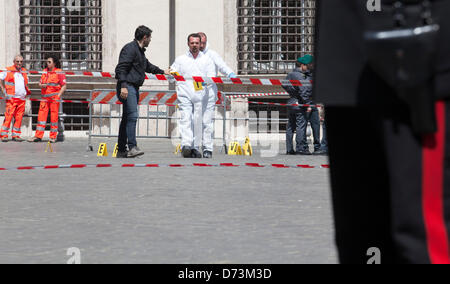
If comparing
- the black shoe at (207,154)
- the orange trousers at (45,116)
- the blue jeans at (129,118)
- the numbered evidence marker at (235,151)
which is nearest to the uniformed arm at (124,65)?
the blue jeans at (129,118)

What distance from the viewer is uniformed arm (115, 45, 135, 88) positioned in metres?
12.7

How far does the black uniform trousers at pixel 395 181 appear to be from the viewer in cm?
167

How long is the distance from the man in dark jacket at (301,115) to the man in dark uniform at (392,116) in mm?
12874

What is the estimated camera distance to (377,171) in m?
1.80

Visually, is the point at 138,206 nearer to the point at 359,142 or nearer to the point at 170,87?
the point at 359,142

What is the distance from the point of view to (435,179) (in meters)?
1.66

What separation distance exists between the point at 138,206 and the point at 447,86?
16.8 feet

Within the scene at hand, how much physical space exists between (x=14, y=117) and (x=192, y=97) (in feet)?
23.3

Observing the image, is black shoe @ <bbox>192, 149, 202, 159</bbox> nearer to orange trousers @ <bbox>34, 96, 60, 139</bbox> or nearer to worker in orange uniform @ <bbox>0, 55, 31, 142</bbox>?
orange trousers @ <bbox>34, 96, 60, 139</bbox>

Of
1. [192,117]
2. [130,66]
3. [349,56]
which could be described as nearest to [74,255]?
[349,56]

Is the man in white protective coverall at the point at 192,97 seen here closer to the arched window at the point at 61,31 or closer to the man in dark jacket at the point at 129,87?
the man in dark jacket at the point at 129,87

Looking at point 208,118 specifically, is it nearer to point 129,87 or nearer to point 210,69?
point 210,69

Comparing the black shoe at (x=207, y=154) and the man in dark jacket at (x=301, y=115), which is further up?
the man in dark jacket at (x=301, y=115)
